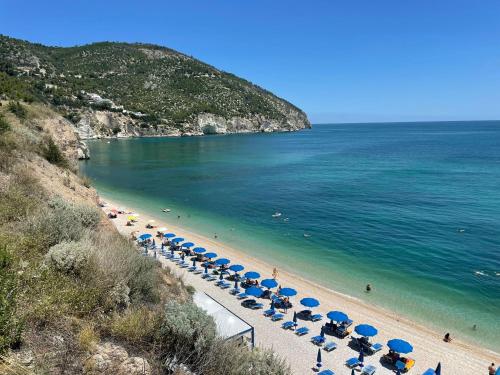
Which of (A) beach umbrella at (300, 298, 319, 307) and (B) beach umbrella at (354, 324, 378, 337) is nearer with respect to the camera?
(B) beach umbrella at (354, 324, 378, 337)

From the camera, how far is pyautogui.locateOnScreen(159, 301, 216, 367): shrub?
5039 mm

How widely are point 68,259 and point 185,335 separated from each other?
278 centimetres

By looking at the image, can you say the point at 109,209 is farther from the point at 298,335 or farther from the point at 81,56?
the point at 81,56

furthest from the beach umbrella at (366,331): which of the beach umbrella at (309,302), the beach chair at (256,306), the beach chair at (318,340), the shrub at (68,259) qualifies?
the shrub at (68,259)

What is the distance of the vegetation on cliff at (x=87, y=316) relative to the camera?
4.19 meters

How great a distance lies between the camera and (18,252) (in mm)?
6473

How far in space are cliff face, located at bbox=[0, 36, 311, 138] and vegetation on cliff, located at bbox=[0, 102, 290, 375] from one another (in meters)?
110

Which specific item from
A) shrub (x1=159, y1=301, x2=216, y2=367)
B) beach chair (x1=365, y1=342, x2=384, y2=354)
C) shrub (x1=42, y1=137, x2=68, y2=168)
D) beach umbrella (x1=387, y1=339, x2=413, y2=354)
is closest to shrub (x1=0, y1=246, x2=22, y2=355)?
shrub (x1=159, y1=301, x2=216, y2=367)

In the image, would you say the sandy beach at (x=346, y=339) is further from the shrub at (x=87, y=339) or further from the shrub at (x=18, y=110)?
the shrub at (x=18, y=110)

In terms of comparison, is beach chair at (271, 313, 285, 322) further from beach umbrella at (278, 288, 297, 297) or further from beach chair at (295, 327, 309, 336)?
beach chair at (295, 327, 309, 336)

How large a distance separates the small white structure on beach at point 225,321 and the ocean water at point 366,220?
34.6 feet

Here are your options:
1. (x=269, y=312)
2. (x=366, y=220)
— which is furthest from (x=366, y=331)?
(x=366, y=220)

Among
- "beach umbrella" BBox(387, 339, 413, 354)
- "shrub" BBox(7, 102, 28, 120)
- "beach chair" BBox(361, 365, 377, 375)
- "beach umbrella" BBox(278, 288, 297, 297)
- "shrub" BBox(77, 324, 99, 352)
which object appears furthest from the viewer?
"shrub" BBox(7, 102, 28, 120)

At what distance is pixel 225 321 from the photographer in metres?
12.1
